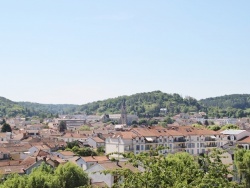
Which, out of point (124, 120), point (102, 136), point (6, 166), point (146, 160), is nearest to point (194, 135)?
point (102, 136)

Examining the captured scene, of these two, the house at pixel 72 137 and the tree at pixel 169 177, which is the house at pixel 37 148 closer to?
the house at pixel 72 137

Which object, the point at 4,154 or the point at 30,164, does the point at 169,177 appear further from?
the point at 4,154

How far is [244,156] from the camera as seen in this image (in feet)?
129

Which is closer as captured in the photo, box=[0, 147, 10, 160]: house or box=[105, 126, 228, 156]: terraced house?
box=[0, 147, 10, 160]: house

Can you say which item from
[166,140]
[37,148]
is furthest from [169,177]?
[37,148]

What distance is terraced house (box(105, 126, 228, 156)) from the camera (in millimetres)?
61938

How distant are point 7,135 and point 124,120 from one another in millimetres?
78901

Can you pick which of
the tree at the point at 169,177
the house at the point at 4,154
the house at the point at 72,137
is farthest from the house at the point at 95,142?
the tree at the point at 169,177

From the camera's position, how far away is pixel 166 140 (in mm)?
66812

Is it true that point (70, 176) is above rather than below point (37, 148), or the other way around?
below

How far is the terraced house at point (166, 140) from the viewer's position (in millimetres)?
61938

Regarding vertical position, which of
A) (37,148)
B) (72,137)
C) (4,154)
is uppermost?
(72,137)

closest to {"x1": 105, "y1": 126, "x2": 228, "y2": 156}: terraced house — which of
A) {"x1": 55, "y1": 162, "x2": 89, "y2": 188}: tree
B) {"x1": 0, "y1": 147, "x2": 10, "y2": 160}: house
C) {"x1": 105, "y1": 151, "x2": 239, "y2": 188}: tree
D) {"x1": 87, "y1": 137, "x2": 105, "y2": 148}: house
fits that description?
{"x1": 0, "y1": 147, "x2": 10, "y2": 160}: house

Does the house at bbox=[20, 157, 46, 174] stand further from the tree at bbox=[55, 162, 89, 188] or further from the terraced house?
the terraced house
